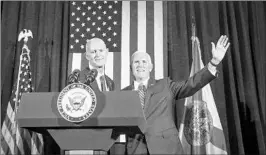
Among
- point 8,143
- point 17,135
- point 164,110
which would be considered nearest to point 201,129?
point 164,110

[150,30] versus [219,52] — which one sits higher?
[150,30]

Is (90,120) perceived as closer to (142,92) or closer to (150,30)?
(142,92)

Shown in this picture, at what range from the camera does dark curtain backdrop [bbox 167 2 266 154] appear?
11.8 feet

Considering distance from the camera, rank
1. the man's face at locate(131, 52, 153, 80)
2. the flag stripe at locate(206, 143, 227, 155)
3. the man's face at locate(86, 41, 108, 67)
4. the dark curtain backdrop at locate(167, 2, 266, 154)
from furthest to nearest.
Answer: the dark curtain backdrop at locate(167, 2, 266, 154), the flag stripe at locate(206, 143, 227, 155), the man's face at locate(86, 41, 108, 67), the man's face at locate(131, 52, 153, 80)

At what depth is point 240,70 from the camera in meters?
3.73

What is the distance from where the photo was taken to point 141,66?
2779 mm

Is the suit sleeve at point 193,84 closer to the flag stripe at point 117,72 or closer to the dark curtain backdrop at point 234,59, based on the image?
the dark curtain backdrop at point 234,59

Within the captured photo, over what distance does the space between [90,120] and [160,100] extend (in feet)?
4.15

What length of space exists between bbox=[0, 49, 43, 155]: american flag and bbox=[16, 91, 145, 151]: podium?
79.2 inches

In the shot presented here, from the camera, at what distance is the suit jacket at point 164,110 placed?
7.95 ft

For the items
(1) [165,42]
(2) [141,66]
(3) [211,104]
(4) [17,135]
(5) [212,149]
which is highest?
(1) [165,42]

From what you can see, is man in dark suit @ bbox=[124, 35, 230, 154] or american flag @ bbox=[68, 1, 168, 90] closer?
man in dark suit @ bbox=[124, 35, 230, 154]

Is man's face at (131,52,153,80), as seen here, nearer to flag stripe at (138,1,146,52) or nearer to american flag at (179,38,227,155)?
american flag at (179,38,227,155)

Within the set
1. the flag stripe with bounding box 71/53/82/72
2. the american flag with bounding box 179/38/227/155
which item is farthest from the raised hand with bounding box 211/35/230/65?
the flag stripe with bounding box 71/53/82/72
